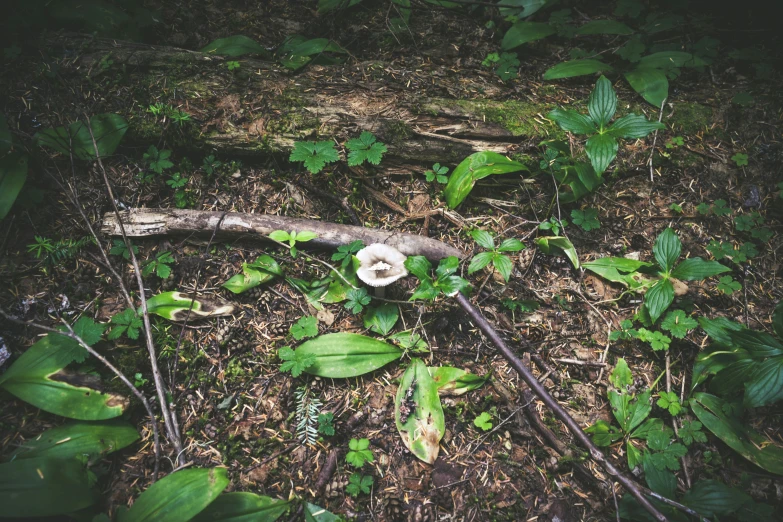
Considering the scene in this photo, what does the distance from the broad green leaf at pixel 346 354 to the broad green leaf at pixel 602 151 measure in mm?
1824

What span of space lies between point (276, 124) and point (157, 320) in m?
1.65

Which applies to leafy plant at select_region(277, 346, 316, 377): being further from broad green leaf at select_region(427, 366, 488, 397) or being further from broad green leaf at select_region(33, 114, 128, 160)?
broad green leaf at select_region(33, 114, 128, 160)

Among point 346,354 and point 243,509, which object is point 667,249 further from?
point 243,509

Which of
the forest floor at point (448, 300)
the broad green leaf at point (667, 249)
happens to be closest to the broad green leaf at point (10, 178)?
the forest floor at point (448, 300)

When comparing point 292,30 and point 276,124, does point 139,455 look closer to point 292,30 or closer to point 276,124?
point 276,124

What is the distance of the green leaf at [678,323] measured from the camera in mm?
2684

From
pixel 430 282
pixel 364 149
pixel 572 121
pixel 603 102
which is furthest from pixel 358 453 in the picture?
pixel 603 102

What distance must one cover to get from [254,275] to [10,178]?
1.80m

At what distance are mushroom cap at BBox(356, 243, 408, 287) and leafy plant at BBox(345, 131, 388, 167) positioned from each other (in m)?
0.69

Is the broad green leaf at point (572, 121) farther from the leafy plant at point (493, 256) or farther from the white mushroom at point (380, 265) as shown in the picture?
the white mushroom at point (380, 265)

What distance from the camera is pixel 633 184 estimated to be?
3.30 metres

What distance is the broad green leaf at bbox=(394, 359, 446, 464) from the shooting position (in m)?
2.37

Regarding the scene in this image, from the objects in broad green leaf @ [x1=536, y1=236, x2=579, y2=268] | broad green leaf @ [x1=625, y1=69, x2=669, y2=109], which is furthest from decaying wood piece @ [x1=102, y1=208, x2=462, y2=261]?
broad green leaf @ [x1=625, y1=69, x2=669, y2=109]

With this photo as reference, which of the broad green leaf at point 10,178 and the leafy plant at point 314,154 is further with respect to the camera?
the leafy plant at point 314,154
